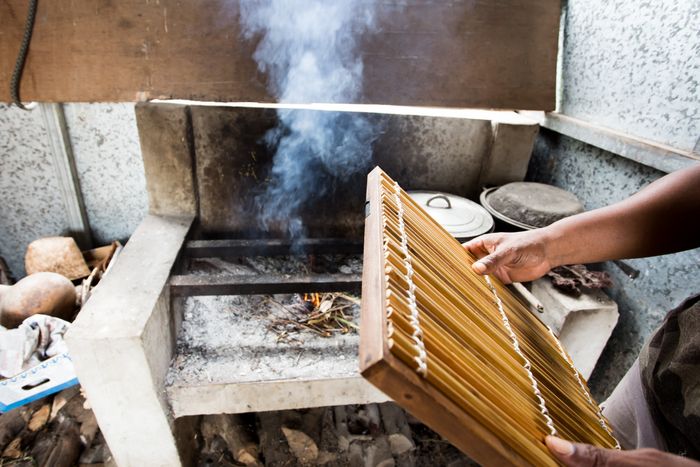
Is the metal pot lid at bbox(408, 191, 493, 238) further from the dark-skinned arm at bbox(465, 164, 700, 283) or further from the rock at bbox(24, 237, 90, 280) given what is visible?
the rock at bbox(24, 237, 90, 280)

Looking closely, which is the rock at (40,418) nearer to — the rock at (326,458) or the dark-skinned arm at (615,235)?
the rock at (326,458)

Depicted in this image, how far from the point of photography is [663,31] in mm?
2799

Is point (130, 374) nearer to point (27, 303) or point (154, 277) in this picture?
point (154, 277)

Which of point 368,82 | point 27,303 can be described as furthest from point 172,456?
point 368,82

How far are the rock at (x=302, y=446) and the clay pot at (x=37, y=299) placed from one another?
2550 millimetres

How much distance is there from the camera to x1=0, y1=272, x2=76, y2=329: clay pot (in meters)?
3.51

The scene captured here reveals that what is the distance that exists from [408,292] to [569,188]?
11.3ft

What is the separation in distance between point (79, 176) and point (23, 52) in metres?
2.05

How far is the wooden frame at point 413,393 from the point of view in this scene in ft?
2.72

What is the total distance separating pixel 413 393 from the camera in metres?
0.86

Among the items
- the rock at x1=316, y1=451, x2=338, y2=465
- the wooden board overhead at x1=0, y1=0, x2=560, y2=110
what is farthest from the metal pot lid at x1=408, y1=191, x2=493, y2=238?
the rock at x1=316, y1=451, x2=338, y2=465

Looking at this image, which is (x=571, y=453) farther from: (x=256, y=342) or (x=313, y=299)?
(x=313, y=299)

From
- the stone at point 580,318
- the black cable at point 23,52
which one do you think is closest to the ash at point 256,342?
the stone at point 580,318

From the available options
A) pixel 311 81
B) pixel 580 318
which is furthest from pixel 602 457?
pixel 311 81
